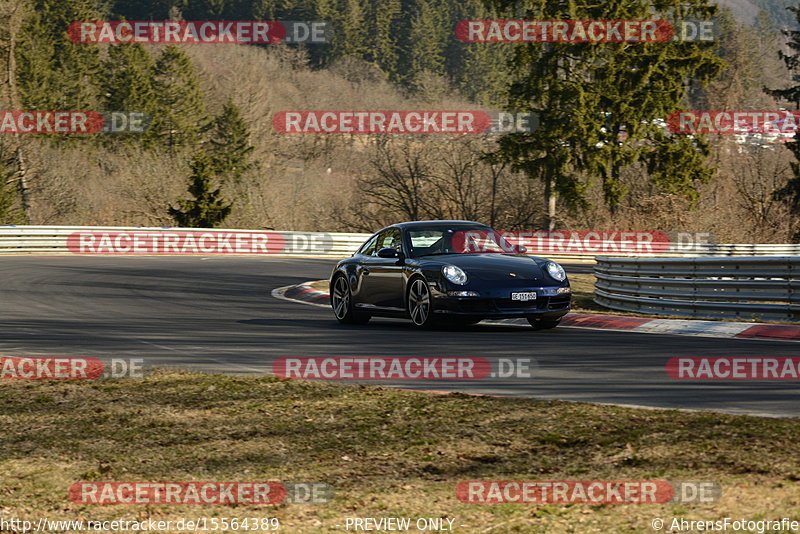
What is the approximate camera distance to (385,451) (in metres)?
6.59

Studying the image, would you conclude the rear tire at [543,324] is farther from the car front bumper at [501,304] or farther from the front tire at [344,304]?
the front tire at [344,304]

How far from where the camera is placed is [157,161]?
65812mm

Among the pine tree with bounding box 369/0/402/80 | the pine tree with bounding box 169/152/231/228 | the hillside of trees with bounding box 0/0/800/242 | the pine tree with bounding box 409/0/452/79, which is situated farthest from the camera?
the pine tree with bounding box 369/0/402/80

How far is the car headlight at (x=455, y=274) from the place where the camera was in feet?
44.3

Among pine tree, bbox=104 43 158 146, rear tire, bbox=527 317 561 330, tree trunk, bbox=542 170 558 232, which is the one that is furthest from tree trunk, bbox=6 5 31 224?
rear tire, bbox=527 317 561 330

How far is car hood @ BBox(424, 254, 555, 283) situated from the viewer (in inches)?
533

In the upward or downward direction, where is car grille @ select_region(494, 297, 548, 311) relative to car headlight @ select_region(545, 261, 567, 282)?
downward

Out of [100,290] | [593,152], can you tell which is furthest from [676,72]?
[100,290]

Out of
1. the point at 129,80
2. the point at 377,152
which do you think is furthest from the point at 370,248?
the point at 129,80

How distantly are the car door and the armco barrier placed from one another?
23167 mm

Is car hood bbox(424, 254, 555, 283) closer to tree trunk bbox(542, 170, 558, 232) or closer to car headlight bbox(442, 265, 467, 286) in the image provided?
car headlight bbox(442, 265, 467, 286)

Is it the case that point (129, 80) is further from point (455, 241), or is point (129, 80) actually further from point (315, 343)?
point (315, 343)

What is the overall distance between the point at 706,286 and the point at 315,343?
21.6 ft

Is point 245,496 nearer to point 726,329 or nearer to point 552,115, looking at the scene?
point 726,329
